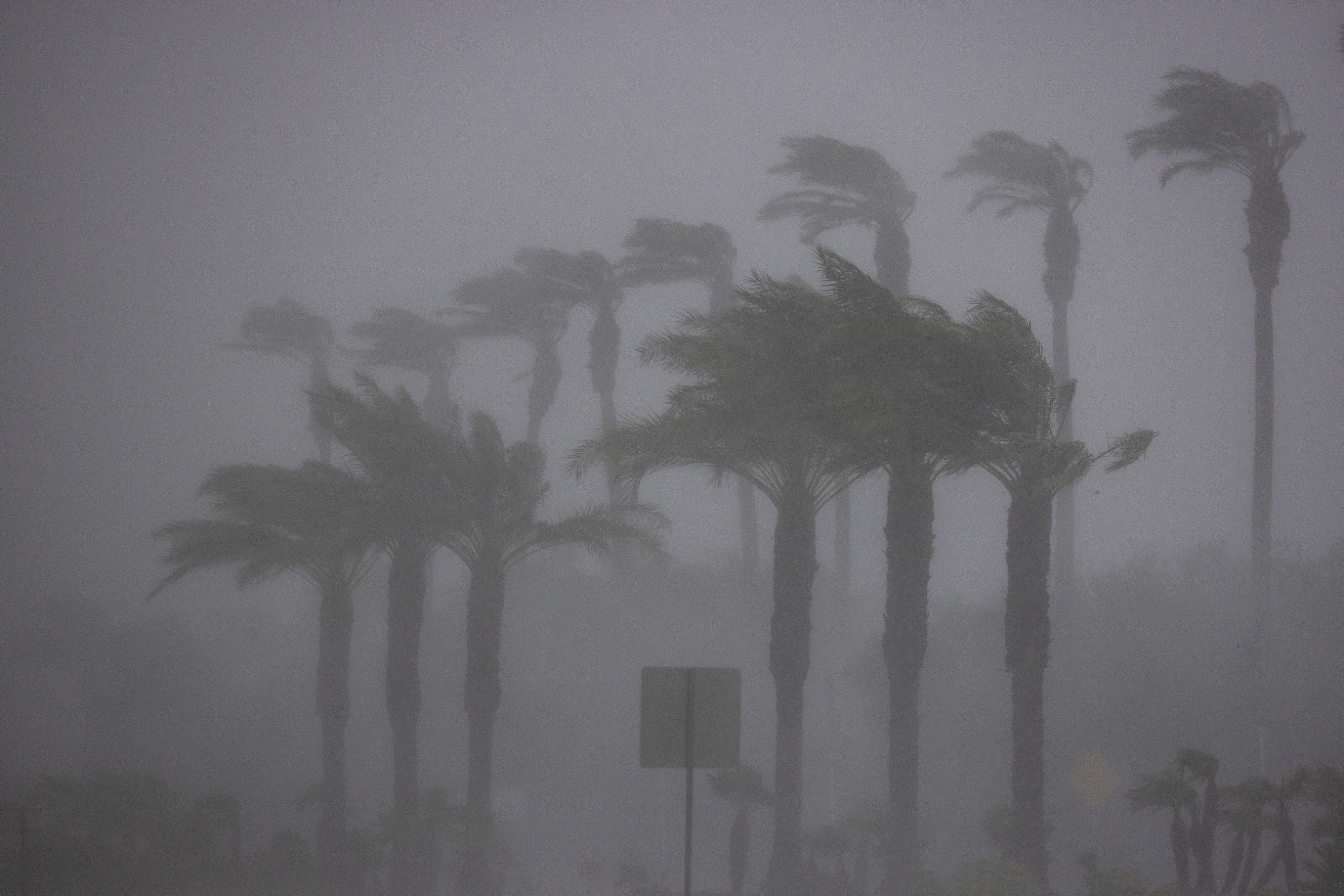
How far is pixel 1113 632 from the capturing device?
90.7 feet

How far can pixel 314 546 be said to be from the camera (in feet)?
74.7

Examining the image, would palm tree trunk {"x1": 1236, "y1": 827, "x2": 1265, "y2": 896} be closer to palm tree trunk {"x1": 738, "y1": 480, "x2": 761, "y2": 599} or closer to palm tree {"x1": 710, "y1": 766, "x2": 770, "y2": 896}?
palm tree {"x1": 710, "y1": 766, "x2": 770, "y2": 896}

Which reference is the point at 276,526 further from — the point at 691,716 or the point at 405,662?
the point at 691,716

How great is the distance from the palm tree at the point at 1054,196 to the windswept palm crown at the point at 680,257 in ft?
25.3

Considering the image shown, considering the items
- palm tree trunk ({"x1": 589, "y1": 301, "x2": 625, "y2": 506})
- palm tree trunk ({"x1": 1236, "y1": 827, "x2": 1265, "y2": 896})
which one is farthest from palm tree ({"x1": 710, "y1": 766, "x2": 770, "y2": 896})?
palm tree trunk ({"x1": 589, "y1": 301, "x2": 625, "y2": 506})

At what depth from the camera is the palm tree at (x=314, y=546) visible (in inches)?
853

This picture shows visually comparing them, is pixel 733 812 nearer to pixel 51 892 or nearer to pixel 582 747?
pixel 582 747

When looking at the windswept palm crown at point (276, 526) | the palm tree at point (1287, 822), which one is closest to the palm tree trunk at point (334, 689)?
the windswept palm crown at point (276, 526)

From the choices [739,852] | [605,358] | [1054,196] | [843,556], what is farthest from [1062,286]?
[739,852]

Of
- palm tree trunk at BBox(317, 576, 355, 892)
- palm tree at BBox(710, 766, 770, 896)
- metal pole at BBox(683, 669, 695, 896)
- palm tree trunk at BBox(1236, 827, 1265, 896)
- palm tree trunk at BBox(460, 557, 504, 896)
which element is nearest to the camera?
metal pole at BBox(683, 669, 695, 896)

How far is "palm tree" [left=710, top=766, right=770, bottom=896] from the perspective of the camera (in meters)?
18.8

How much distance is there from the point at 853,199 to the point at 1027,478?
1651 centimetres

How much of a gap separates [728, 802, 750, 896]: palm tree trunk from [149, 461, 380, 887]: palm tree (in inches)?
352

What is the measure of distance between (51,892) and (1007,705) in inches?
892
